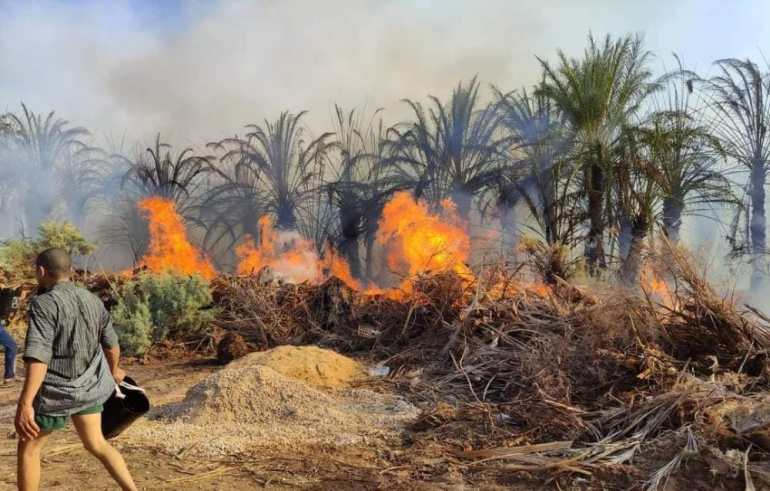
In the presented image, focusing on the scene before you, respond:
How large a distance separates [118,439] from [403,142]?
1840 cm

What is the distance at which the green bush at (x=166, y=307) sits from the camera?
10.9 meters

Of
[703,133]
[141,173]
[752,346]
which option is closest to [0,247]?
[141,173]

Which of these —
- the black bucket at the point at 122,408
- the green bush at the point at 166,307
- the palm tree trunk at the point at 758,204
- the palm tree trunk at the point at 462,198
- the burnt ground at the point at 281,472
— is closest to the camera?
the black bucket at the point at 122,408

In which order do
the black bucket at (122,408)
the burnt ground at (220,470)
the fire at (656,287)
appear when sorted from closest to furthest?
the black bucket at (122,408)
the burnt ground at (220,470)
the fire at (656,287)

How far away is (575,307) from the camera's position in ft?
26.3

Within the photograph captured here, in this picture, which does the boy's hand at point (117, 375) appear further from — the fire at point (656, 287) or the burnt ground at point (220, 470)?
the fire at point (656, 287)

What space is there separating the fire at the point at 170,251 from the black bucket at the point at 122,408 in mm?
8522

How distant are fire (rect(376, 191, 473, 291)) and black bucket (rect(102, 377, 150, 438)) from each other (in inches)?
245

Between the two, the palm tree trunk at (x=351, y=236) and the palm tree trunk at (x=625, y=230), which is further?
the palm tree trunk at (x=351, y=236)

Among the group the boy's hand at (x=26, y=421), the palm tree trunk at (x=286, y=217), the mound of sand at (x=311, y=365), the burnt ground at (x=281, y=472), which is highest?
the palm tree trunk at (x=286, y=217)

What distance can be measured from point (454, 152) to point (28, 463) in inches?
768

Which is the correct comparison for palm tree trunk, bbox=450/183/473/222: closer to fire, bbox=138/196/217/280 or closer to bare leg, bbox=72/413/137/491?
fire, bbox=138/196/217/280

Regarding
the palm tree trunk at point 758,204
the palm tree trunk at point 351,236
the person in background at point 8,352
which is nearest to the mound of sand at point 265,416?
the person in background at point 8,352

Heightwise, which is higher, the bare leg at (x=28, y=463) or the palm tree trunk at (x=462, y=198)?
the palm tree trunk at (x=462, y=198)
